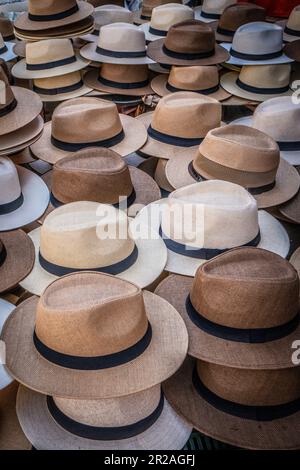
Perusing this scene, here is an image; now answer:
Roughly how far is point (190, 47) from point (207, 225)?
1707 mm

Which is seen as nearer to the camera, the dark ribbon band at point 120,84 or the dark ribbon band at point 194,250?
the dark ribbon band at point 194,250

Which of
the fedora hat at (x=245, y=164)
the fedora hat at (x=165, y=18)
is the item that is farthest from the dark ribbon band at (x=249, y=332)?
the fedora hat at (x=165, y=18)

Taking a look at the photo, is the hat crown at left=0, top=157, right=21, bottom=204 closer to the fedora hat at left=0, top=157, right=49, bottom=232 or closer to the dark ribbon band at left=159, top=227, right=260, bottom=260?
the fedora hat at left=0, top=157, right=49, bottom=232

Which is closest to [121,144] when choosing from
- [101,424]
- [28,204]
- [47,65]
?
[28,204]

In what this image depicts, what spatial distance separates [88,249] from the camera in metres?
1.90

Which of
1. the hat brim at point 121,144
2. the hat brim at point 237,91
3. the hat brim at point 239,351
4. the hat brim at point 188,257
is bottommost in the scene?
the hat brim at point 188,257

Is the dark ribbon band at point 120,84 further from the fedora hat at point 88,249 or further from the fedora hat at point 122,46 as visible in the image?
the fedora hat at point 88,249

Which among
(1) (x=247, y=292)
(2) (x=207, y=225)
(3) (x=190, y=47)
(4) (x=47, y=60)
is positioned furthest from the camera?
(4) (x=47, y=60)

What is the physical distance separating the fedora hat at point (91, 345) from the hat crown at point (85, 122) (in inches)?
47.8

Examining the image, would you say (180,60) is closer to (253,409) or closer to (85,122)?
(85,122)

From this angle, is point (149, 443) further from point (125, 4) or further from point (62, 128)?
point (125, 4)

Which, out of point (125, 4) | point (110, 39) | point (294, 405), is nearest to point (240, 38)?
point (110, 39)

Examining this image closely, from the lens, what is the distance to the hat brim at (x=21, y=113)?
2.36 m

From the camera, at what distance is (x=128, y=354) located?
1.60 meters
